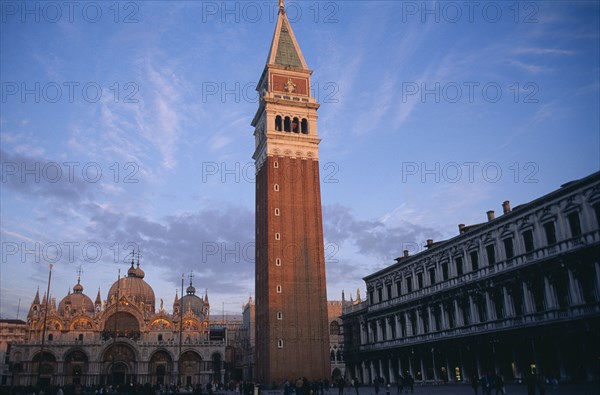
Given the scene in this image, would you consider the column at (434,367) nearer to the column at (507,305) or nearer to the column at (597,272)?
the column at (507,305)

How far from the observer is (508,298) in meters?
37.4

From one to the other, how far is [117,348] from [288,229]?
36.5m

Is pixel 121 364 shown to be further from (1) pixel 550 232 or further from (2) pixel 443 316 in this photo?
(1) pixel 550 232

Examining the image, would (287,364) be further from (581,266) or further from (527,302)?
(581,266)

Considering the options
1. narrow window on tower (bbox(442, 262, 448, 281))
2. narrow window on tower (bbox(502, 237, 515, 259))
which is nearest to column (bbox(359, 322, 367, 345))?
narrow window on tower (bbox(442, 262, 448, 281))

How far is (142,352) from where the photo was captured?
7969 centimetres

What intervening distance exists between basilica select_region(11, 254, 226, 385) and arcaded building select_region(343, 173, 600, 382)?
123ft

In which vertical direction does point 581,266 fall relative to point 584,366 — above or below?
above

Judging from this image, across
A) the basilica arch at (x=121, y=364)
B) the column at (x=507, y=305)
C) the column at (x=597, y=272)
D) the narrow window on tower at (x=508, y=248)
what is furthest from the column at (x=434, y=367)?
the basilica arch at (x=121, y=364)

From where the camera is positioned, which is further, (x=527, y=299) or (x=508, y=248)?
(x=508, y=248)

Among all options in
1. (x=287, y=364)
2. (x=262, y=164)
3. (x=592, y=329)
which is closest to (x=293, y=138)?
(x=262, y=164)

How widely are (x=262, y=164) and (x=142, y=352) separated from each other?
116 feet

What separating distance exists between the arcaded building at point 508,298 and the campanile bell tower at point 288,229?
912 centimetres

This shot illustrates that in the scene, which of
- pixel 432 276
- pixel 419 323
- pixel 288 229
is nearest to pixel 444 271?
pixel 432 276
